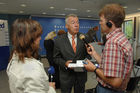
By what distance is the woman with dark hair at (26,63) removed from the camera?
2.62ft

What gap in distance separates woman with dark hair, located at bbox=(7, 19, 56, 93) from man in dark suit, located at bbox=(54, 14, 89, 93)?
2.83 feet

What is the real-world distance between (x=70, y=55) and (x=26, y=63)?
1.00 m

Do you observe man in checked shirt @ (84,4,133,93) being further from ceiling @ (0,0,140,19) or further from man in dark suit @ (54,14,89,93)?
ceiling @ (0,0,140,19)

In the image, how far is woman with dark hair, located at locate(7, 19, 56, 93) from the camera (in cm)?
80

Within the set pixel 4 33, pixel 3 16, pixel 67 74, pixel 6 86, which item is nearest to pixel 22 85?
pixel 67 74

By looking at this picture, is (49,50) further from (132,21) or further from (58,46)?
(132,21)

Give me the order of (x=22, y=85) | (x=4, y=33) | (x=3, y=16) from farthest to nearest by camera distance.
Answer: (x=3, y=16)
(x=4, y=33)
(x=22, y=85)

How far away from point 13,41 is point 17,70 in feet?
0.75

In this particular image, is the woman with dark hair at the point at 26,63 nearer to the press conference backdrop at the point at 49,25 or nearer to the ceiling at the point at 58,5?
the ceiling at the point at 58,5

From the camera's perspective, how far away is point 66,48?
1790 mm

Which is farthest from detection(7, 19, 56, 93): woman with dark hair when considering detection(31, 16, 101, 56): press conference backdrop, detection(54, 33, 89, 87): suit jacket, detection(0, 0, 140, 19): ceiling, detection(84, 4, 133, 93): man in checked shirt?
detection(31, 16, 101, 56): press conference backdrop

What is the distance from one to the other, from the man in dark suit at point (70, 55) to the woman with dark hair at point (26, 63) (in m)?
0.86

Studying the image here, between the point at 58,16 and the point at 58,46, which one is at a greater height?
the point at 58,16

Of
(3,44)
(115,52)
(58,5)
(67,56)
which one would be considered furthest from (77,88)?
(58,5)
